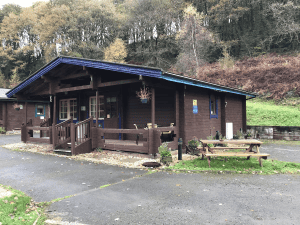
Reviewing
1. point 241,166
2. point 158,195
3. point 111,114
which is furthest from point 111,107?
point 158,195

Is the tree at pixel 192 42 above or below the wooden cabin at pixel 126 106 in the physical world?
above

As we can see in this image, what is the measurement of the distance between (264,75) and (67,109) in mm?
19716

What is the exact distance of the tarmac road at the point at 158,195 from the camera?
349 centimetres

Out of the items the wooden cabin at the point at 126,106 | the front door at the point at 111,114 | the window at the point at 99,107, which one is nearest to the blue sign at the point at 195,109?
the wooden cabin at the point at 126,106

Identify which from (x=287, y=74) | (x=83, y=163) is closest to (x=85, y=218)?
(x=83, y=163)

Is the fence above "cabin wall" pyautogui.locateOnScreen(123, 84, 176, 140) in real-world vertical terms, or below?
below

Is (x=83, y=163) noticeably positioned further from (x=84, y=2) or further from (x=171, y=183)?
(x=84, y=2)

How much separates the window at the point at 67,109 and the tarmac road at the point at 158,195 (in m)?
6.64

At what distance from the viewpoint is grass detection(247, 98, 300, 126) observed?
1699 cm

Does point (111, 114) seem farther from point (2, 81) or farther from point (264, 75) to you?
point (2, 81)

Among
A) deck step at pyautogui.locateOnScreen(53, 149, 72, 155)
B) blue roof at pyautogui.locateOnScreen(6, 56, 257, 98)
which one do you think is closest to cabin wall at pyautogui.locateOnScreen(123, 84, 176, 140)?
blue roof at pyautogui.locateOnScreen(6, 56, 257, 98)

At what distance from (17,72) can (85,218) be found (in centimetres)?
4890

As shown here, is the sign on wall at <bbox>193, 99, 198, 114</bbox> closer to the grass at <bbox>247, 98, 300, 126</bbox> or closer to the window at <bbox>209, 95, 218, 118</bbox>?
the window at <bbox>209, 95, 218, 118</bbox>

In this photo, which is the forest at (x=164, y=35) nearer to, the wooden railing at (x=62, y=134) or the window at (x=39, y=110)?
the window at (x=39, y=110)
